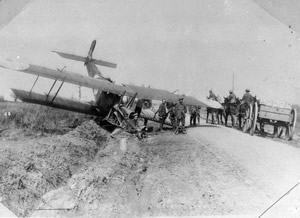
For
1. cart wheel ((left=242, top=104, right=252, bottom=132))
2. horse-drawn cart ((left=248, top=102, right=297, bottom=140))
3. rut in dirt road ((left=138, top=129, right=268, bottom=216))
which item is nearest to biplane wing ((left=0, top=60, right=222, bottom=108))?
cart wheel ((left=242, top=104, right=252, bottom=132))

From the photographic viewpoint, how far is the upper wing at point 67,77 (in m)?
8.50

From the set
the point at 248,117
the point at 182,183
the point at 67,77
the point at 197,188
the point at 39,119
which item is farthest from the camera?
the point at 39,119

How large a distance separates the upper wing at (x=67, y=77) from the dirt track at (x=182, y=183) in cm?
298

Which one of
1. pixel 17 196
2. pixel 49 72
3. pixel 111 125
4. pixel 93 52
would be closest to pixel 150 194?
pixel 17 196

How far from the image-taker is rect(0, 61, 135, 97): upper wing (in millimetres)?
8500

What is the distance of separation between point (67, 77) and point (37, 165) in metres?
3.63

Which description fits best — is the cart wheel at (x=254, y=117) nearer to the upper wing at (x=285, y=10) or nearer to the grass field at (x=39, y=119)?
the upper wing at (x=285, y=10)

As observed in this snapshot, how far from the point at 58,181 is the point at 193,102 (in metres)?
7.05

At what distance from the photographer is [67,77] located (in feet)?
32.0

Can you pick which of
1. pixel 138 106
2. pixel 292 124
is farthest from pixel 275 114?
pixel 138 106

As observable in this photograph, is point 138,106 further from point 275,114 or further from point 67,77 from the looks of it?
point 275,114

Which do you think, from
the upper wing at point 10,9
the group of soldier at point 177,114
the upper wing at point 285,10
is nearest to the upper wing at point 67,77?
the upper wing at point 10,9

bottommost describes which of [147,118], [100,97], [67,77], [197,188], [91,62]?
[197,188]

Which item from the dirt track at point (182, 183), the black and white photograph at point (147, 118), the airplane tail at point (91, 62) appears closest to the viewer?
the dirt track at point (182, 183)
